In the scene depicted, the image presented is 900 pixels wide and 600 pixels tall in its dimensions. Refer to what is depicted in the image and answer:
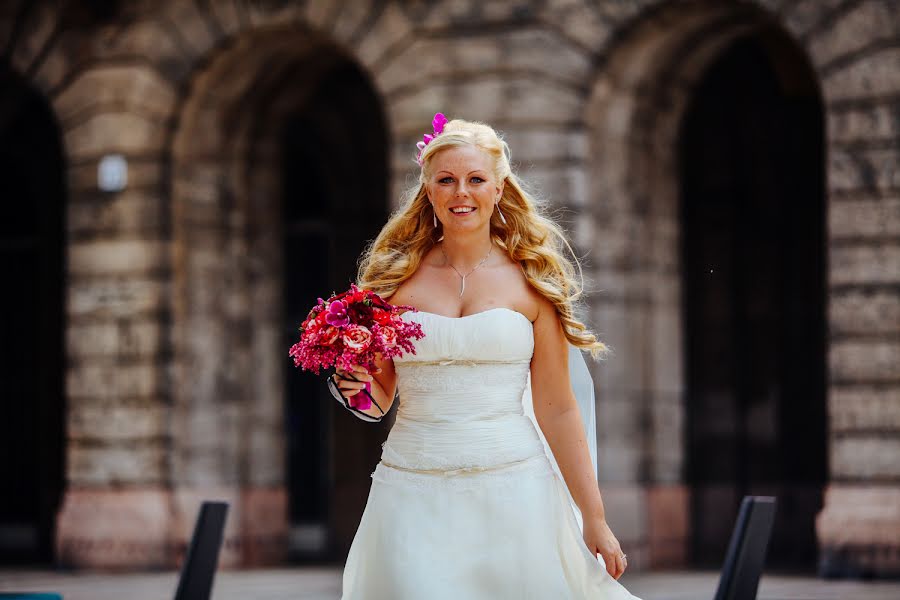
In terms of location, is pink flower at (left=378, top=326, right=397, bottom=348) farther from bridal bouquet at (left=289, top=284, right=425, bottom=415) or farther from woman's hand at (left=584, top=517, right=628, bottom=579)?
woman's hand at (left=584, top=517, right=628, bottom=579)

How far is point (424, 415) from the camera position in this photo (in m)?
5.23

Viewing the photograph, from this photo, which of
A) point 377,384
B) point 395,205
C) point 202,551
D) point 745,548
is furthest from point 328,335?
point 395,205

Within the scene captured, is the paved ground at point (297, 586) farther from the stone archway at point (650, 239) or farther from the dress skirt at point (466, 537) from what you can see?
the dress skirt at point (466, 537)

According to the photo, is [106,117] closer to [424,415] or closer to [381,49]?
[381,49]

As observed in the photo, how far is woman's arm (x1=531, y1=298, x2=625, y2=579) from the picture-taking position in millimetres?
5273

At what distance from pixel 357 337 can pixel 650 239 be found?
10.4m

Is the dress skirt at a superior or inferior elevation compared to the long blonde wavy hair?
inferior

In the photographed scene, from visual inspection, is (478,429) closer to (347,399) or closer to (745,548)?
(347,399)

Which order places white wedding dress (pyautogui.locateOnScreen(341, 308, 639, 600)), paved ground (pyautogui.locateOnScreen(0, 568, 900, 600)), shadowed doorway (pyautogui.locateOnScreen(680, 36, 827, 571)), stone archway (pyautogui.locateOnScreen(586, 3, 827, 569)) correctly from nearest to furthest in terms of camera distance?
white wedding dress (pyautogui.locateOnScreen(341, 308, 639, 600)), paved ground (pyautogui.locateOnScreen(0, 568, 900, 600)), stone archway (pyautogui.locateOnScreen(586, 3, 827, 569)), shadowed doorway (pyautogui.locateOnScreen(680, 36, 827, 571))

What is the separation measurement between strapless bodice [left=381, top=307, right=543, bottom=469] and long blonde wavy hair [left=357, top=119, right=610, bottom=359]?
0.18 meters

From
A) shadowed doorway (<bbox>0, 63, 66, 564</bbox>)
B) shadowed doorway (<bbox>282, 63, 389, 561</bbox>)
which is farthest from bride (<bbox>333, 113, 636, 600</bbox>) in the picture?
shadowed doorway (<bbox>0, 63, 66, 564</bbox>)

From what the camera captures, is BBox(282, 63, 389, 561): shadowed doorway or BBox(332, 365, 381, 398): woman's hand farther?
BBox(282, 63, 389, 561): shadowed doorway

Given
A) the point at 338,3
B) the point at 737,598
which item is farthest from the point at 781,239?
the point at 737,598

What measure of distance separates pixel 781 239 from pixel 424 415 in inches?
453
